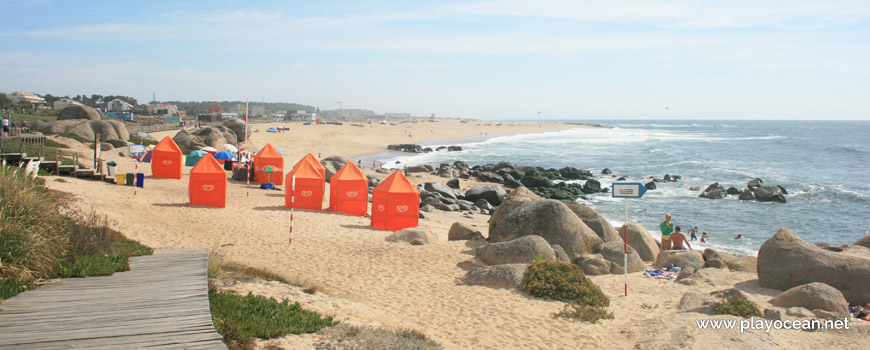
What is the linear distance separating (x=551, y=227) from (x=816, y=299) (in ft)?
17.9

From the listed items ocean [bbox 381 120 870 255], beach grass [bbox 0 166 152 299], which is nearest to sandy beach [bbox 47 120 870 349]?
beach grass [bbox 0 166 152 299]

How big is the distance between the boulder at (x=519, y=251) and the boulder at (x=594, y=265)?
80cm

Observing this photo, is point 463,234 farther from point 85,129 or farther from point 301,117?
point 301,117

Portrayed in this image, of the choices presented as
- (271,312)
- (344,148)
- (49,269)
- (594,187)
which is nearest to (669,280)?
(271,312)

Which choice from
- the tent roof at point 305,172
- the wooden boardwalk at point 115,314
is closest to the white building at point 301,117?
the tent roof at point 305,172

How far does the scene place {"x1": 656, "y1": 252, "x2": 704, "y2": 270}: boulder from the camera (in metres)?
12.9

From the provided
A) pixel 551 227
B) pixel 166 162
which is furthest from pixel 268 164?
pixel 551 227

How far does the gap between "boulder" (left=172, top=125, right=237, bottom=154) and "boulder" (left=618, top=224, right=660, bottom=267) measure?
26.0m

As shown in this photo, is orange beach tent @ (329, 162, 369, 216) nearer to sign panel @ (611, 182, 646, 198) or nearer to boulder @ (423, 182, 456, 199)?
boulder @ (423, 182, 456, 199)

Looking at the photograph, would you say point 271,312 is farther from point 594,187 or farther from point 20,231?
point 594,187

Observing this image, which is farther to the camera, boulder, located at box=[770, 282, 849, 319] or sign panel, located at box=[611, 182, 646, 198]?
sign panel, located at box=[611, 182, 646, 198]

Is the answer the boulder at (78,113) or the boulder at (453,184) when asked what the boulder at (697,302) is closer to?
the boulder at (453,184)

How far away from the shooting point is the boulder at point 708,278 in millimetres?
11531

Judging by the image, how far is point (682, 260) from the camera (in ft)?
42.5
